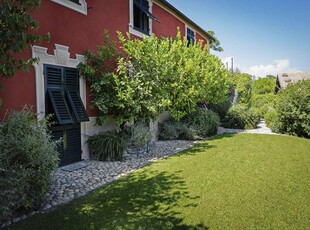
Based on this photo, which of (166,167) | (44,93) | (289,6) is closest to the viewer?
(44,93)

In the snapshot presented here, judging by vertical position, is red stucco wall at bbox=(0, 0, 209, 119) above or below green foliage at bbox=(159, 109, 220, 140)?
above

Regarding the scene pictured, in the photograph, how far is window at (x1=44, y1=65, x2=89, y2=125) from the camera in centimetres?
632

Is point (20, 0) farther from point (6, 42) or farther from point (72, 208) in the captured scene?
point (72, 208)

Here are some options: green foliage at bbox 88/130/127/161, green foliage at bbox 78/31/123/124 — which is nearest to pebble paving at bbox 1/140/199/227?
green foliage at bbox 88/130/127/161

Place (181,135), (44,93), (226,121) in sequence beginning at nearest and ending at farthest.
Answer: (44,93) → (181,135) → (226,121)

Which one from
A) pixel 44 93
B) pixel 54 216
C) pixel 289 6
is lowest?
pixel 54 216

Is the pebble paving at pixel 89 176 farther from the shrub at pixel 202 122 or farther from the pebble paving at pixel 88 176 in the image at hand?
the shrub at pixel 202 122

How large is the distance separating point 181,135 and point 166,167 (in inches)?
198

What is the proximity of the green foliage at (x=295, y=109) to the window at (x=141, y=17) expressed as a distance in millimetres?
8548

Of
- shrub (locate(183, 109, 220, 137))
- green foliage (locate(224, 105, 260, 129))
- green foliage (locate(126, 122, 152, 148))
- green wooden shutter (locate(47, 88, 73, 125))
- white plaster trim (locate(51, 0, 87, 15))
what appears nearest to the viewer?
green wooden shutter (locate(47, 88, 73, 125))

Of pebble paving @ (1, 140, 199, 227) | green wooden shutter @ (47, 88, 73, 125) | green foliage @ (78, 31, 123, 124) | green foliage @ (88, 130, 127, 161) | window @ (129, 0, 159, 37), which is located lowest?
pebble paving @ (1, 140, 199, 227)

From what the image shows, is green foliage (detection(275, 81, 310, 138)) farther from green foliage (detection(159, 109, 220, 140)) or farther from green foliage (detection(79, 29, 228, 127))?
green foliage (detection(79, 29, 228, 127))

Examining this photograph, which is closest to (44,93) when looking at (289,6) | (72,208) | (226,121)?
(72,208)

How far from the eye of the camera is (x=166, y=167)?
22.3ft
